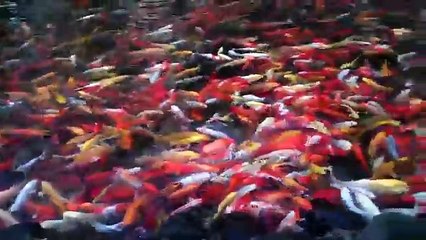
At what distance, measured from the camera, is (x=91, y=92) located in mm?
1579

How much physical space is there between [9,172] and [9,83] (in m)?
0.21

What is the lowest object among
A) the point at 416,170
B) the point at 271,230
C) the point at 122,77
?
the point at 271,230

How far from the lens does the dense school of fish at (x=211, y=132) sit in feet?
4.74

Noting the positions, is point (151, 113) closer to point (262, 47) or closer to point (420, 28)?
point (262, 47)

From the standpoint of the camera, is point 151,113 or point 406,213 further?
point 151,113

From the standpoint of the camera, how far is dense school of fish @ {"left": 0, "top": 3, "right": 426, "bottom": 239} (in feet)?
4.74

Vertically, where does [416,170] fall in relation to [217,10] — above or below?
below

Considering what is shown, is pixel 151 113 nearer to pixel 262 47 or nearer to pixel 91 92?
pixel 91 92

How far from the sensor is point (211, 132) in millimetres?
1515

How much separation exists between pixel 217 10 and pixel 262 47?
0.44 feet

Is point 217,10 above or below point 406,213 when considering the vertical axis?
above

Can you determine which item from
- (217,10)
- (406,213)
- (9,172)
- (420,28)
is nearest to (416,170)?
(406,213)

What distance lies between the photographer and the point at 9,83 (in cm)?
160

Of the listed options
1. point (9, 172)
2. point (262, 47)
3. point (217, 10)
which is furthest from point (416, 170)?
point (9, 172)
